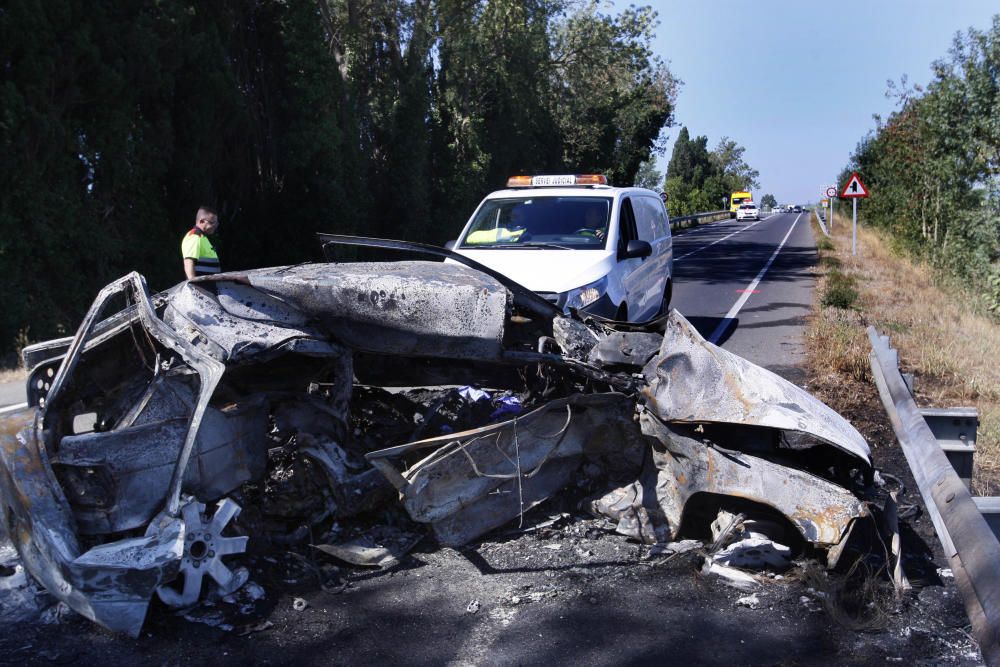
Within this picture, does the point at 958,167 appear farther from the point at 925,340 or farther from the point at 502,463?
the point at 502,463

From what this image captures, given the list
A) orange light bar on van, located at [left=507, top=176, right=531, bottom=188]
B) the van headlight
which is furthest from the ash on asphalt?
orange light bar on van, located at [left=507, top=176, right=531, bottom=188]

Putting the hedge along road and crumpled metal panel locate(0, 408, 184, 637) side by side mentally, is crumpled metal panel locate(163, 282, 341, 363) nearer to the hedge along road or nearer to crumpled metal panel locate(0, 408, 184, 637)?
crumpled metal panel locate(0, 408, 184, 637)

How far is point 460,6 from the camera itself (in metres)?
22.4

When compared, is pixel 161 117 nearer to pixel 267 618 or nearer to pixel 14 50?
pixel 14 50

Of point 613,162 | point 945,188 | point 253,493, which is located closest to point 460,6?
point 945,188

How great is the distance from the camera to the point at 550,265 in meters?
8.12

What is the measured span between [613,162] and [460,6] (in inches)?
667

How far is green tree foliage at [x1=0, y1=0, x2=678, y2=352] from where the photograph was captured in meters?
11.1

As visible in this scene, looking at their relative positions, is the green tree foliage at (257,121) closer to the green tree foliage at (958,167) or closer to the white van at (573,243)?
the white van at (573,243)

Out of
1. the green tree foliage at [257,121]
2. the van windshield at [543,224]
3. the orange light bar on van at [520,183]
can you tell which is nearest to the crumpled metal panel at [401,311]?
the van windshield at [543,224]

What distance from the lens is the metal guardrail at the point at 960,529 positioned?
8.91ft

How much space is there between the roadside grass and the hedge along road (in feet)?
1.18

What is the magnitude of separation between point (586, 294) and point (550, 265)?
0.57 m

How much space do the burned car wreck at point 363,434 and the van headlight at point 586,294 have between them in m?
2.12
